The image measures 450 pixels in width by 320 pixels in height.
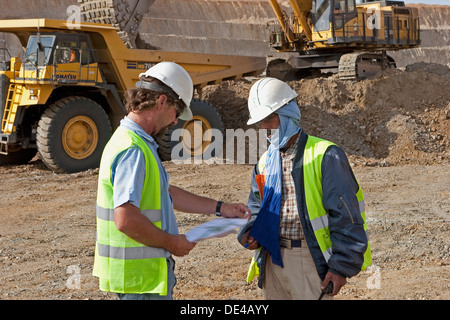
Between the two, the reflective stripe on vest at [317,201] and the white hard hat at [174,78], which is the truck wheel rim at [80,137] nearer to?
the white hard hat at [174,78]

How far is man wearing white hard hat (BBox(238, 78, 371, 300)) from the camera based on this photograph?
129 inches

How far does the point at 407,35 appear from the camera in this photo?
20234 mm

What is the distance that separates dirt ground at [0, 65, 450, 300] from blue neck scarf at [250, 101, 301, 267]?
8.16ft

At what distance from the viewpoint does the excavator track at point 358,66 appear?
1764 cm

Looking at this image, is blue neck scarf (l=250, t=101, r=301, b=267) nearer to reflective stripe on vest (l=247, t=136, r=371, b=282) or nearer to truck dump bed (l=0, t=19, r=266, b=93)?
reflective stripe on vest (l=247, t=136, r=371, b=282)

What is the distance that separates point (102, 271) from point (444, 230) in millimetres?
6062

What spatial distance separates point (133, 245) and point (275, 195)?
884 millimetres

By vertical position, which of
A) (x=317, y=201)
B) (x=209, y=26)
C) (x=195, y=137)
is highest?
(x=209, y=26)

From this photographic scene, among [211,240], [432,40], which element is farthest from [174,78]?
[432,40]

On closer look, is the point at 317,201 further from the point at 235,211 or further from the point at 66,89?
the point at 66,89

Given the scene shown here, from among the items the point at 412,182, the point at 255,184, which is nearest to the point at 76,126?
the point at 412,182

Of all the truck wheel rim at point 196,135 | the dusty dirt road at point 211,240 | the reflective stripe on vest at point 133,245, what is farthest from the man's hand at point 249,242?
the truck wheel rim at point 196,135

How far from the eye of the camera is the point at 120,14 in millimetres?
14352
